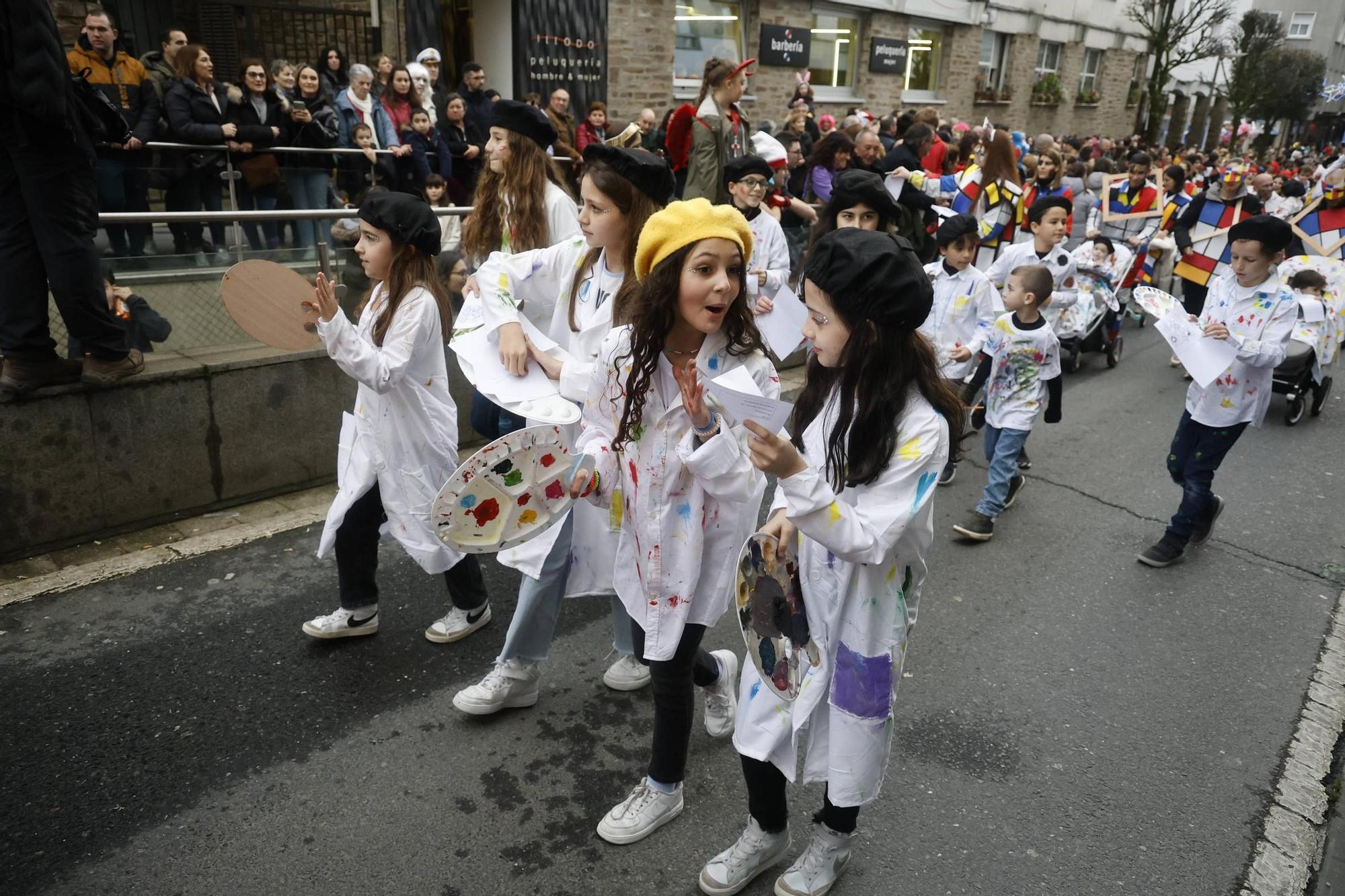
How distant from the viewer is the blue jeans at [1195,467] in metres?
5.03

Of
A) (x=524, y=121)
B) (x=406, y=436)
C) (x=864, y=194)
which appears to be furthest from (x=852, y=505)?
(x=864, y=194)

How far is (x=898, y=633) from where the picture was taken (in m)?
2.42

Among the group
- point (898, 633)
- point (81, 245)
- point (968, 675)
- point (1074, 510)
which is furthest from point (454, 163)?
point (898, 633)

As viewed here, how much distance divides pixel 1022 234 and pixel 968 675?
667cm

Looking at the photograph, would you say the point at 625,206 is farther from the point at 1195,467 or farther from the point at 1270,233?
the point at 1195,467

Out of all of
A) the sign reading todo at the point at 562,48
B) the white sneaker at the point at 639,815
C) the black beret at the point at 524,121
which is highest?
the sign reading todo at the point at 562,48

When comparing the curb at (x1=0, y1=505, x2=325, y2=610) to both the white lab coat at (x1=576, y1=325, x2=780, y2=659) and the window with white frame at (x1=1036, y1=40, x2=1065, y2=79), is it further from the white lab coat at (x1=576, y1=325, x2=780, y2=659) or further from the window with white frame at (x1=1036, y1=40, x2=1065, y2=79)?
the window with white frame at (x1=1036, y1=40, x2=1065, y2=79)

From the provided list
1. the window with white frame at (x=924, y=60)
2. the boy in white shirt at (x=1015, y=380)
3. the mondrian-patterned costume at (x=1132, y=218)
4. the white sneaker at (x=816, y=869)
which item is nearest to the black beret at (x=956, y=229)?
the boy in white shirt at (x=1015, y=380)

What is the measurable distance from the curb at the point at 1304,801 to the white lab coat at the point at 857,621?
1.48 m

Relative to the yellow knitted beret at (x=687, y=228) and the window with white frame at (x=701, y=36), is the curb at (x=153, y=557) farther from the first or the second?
the window with white frame at (x=701, y=36)

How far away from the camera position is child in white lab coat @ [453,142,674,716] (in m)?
3.20

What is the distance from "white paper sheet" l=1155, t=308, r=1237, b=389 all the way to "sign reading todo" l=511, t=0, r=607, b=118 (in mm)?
11476

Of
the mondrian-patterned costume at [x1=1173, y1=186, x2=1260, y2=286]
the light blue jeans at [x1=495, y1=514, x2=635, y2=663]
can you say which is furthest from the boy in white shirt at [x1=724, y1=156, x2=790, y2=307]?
the mondrian-patterned costume at [x1=1173, y1=186, x2=1260, y2=286]

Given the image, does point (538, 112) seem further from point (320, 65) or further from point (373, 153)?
point (320, 65)
